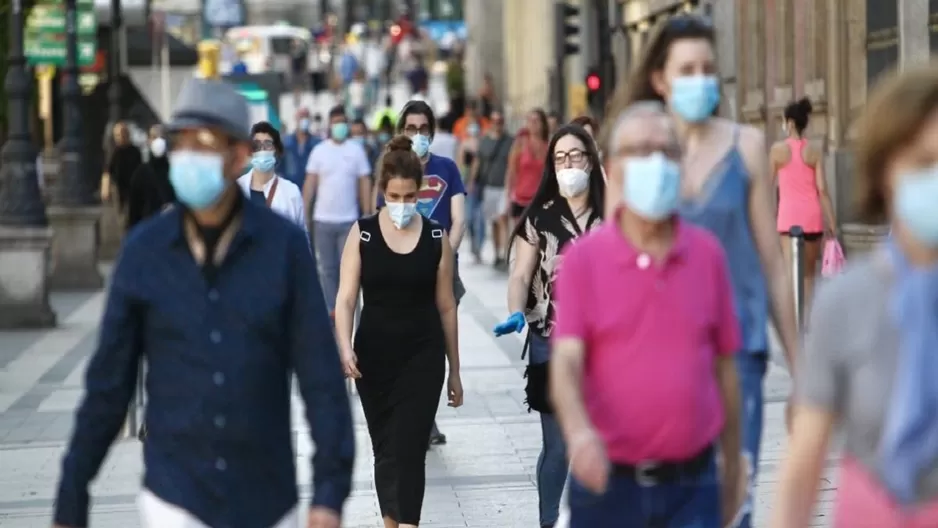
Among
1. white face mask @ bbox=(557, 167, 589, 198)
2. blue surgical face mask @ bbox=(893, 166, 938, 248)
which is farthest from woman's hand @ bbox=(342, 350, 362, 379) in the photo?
blue surgical face mask @ bbox=(893, 166, 938, 248)

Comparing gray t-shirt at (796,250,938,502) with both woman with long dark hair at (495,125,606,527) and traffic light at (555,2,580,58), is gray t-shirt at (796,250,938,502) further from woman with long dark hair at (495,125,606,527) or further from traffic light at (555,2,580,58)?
traffic light at (555,2,580,58)

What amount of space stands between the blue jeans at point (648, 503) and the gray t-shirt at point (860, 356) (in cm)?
83

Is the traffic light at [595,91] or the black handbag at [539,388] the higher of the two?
the traffic light at [595,91]

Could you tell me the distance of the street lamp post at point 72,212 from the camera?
24.5 meters

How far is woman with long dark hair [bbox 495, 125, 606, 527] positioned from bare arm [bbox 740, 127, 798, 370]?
2.33 m

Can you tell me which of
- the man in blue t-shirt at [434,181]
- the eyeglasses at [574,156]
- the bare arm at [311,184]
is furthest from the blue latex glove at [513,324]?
the bare arm at [311,184]

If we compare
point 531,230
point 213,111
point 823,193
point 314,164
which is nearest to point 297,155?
point 314,164

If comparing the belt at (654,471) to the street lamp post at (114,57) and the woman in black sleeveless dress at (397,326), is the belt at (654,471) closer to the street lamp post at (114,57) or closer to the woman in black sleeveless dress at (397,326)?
the woman in black sleeveless dress at (397,326)

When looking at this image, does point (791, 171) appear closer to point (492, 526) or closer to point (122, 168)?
point (492, 526)

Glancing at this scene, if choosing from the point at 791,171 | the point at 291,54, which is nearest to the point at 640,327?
the point at 791,171

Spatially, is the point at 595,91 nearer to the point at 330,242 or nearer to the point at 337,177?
the point at 337,177

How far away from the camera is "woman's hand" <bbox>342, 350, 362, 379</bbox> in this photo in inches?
328

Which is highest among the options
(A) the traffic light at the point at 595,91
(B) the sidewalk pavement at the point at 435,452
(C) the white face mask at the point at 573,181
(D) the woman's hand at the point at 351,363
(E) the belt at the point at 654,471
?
(A) the traffic light at the point at 595,91

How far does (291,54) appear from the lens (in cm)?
8562
